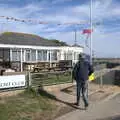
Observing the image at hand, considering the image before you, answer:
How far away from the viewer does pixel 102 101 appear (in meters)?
12.0

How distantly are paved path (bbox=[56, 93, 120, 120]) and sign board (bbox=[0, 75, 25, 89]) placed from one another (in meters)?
3.00

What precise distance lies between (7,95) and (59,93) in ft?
8.09

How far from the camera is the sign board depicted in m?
11.7

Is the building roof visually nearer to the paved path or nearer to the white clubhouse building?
the white clubhouse building

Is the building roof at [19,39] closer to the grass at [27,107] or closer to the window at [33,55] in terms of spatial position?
the window at [33,55]

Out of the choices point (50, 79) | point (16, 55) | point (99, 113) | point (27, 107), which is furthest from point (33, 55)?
point (99, 113)

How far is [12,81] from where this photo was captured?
12094 millimetres

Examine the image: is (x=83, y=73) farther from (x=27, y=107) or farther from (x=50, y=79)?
(x=50, y=79)

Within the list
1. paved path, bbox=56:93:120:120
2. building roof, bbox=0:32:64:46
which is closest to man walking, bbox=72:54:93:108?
paved path, bbox=56:93:120:120

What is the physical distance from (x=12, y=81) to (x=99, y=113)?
12.7ft

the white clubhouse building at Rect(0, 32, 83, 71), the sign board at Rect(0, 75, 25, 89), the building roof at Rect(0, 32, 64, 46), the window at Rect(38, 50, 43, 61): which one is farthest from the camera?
the window at Rect(38, 50, 43, 61)

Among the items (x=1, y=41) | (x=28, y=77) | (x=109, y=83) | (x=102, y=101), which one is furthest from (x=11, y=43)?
(x=102, y=101)

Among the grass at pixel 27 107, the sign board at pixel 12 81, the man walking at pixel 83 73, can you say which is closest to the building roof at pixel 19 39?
the sign board at pixel 12 81

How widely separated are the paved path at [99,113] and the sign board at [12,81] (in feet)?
9.84
